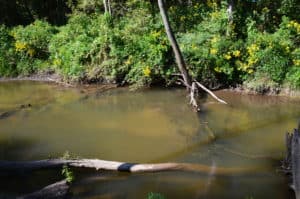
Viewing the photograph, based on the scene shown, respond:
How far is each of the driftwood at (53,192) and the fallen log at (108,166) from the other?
79 cm

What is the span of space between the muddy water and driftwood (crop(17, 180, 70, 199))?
12.9 inches

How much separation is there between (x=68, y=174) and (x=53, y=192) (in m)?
0.61

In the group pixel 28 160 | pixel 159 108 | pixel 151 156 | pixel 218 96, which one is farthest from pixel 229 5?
pixel 28 160

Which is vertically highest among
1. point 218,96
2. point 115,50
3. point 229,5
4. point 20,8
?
point 20,8

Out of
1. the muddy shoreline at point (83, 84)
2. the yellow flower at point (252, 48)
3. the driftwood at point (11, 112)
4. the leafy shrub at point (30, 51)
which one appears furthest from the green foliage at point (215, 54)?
the leafy shrub at point (30, 51)

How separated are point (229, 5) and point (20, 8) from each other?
10355mm

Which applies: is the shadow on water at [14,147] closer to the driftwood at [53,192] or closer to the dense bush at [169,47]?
the driftwood at [53,192]

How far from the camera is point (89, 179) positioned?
7172 mm

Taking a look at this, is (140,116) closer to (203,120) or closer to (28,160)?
(203,120)

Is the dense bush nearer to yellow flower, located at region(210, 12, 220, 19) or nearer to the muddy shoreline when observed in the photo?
yellow flower, located at region(210, 12, 220, 19)

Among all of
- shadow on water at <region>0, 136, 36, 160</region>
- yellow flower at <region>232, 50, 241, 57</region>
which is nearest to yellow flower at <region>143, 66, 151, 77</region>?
yellow flower at <region>232, 50, 241, 57</region>

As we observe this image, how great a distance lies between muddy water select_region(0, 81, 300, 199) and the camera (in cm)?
688

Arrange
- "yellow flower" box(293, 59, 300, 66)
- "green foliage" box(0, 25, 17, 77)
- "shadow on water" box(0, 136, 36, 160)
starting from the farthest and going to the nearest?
1. "green foliage" box(0, 25, 17, 77)
2. "yellow flower" box(293, 59, 300, 66)
3. "shadow on water" box(0, 136, 36, 160)

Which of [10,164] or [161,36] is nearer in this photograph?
[10,164]
